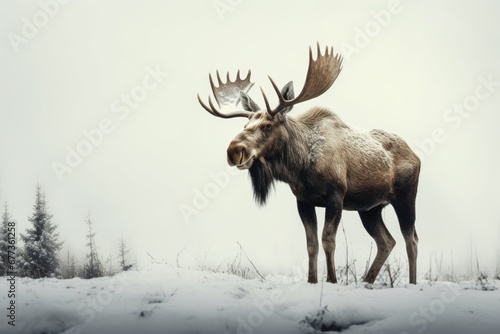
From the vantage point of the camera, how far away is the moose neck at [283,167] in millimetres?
8102

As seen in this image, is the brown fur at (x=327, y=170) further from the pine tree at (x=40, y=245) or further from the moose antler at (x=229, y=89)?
the pine tree at (x=40, y=245)

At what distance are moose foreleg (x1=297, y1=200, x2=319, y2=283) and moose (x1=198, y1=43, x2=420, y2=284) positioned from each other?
12 mm

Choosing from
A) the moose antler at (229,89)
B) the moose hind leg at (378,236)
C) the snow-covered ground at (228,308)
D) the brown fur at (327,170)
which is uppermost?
the moose antler at (229,89)

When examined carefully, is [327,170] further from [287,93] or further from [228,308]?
[228,308]

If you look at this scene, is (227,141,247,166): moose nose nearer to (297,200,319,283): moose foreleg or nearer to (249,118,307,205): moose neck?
(249,118,307,205): moose neck

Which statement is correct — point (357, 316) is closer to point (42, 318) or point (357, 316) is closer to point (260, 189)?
point (260, 189)

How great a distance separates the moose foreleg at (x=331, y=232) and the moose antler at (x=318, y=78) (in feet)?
4.14

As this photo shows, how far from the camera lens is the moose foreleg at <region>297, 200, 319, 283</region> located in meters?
8.01

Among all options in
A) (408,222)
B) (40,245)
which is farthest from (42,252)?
(408,222)

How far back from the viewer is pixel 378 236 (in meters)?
9.25

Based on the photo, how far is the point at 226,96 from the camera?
9102mm

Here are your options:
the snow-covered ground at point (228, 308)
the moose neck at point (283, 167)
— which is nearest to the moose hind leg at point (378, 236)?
the snow-covered ground at point (228, 308)

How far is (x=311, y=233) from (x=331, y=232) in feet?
1.20

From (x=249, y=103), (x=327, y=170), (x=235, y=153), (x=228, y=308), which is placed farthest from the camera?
(x=249, y=103)
